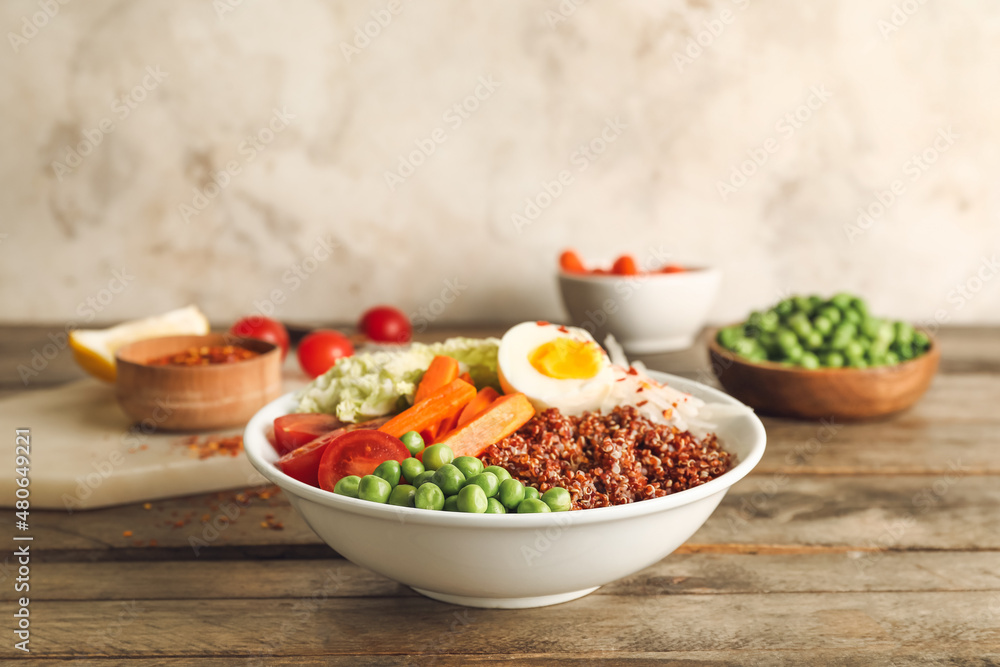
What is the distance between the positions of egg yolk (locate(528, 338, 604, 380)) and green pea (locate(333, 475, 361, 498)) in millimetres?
407

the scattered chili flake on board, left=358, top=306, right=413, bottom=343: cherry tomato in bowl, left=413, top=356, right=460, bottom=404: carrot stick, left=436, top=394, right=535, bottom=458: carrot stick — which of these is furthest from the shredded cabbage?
left=358, top=306, right=413, bottom=343: cherry tomato in bowl

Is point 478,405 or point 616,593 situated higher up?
point 478,405

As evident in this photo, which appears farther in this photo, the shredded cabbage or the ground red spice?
the ground red spice

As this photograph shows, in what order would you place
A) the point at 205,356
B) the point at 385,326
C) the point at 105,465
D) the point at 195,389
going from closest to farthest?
the point at 105,465, the point at 195,389, the point at 205,356, the point at 385,326

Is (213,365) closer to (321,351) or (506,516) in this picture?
(321,351)

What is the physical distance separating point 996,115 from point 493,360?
2.19 metres

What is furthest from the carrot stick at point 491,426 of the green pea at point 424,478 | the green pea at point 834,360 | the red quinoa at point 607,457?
the green pea at point 834,360

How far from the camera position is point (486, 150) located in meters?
2.59

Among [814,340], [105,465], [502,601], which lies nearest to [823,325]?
[814,340]

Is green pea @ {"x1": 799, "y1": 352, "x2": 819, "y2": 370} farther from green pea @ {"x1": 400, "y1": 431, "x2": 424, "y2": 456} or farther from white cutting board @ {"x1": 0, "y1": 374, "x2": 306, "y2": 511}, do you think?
white cutting board @ {"x1": 0, "y1": 374, "x2": 306, "y2": 511}

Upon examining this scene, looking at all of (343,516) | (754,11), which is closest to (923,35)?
(754,11)

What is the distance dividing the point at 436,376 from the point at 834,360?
0.96 metres

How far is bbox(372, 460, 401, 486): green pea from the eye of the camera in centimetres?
94

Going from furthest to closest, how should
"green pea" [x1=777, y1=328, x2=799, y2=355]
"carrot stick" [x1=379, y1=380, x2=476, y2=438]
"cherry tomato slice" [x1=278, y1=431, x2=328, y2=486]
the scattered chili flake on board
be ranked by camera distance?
"green pea" [x1=777, y1=328, x2=799, y2=355], the scattered chili flake on board, "carrot stick" [x1=379, y1=380, x2=476, y2=438], "cherry tomato slice" [x1=278, y1=431, x2=328, y2=486]
